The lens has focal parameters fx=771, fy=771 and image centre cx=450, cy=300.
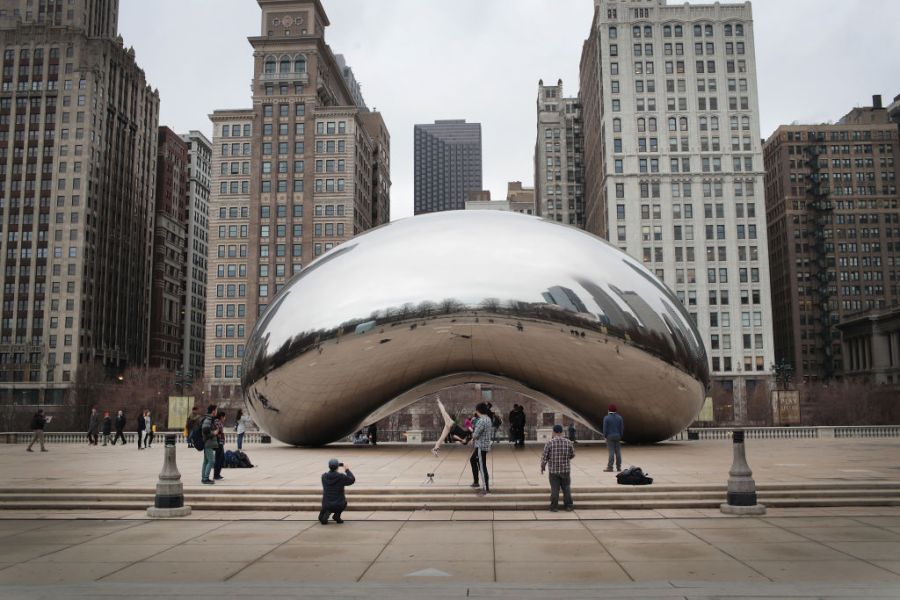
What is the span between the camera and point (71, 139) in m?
110

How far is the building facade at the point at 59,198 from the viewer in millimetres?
106875

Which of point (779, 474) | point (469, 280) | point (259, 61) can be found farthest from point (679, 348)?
point (259, 61)

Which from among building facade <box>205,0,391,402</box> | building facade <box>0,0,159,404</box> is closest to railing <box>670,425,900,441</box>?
building facade <box>205,0,391,402</box>

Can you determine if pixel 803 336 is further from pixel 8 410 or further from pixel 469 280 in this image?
pixel 469 280

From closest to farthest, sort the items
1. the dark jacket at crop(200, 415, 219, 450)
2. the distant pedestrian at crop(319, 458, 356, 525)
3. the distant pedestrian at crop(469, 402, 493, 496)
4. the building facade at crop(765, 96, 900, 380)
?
the distant pedestrian at crop(319, 458, 356, 525) < the distant pedestrian at crop(469, 402, 493, 496) < the dark jacket at crop(200, 415, 219, 450) < the building facade at crop(765, 96, 900, 380)

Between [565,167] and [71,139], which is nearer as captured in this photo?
[71,139]

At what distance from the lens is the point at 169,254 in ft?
461

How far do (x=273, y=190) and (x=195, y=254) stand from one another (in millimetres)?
55794

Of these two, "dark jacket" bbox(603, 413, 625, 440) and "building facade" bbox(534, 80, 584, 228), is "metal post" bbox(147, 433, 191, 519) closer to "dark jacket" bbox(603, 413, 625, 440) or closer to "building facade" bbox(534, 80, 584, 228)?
"dark jacket" bbox(603, 413, 625, 440)

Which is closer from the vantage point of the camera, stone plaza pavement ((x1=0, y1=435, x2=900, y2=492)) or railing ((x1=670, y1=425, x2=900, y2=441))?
stone plaza pavement ((x1=0, y1=435, x2=900, y2=492))

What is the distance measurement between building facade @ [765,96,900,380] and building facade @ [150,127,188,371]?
106 m

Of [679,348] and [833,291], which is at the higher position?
[833,291]

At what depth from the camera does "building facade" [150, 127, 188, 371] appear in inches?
5344

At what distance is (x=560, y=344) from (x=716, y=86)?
92292 mm
